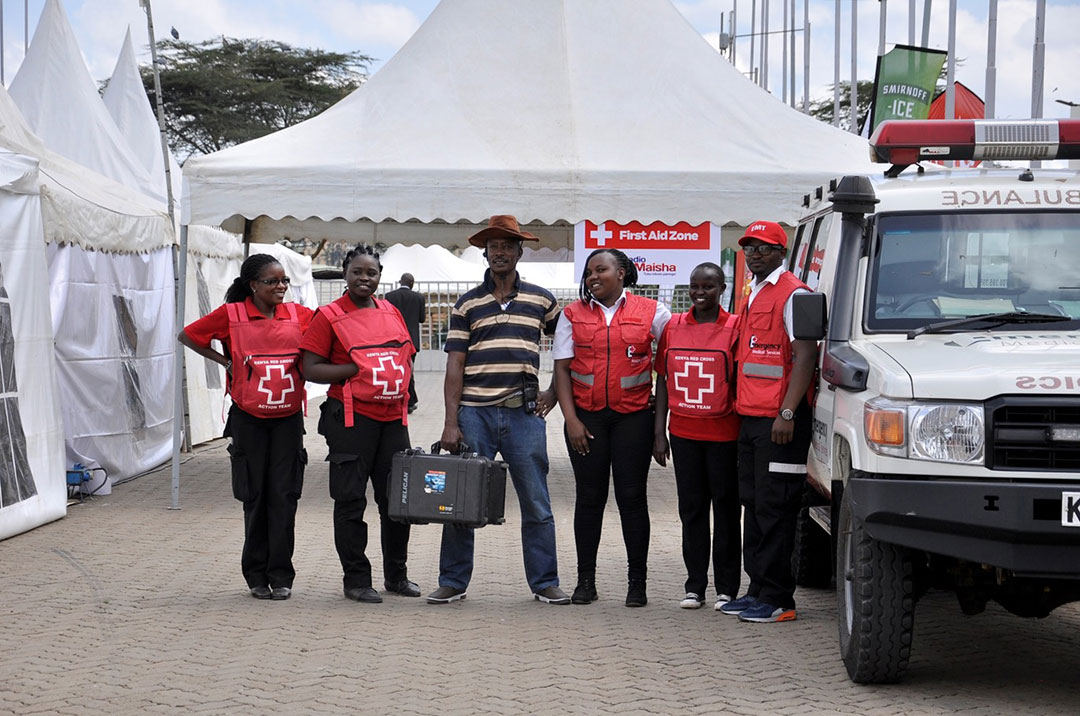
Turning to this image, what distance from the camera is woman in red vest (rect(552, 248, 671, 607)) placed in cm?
749

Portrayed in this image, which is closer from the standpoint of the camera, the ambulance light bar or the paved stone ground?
the paved stone ground

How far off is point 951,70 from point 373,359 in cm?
2052

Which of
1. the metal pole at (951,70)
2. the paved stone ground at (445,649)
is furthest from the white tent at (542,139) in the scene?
the metal pole at (951,70)

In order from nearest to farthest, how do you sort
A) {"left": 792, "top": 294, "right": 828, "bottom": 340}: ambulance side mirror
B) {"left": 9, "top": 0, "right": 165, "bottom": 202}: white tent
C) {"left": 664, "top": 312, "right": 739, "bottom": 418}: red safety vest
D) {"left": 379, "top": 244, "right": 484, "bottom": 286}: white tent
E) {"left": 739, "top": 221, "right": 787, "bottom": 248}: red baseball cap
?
{"left": 792, "top": 294, "right": 828, "bottom": 340}: ambulance side mirror, {"left": 739, "top": 221, "right": 787, "bottom": 248}: red baseball cap, {"left": 664, "top": 312, "right": 739, "bottom": 418}: red safety vest, {"left": 9, "top": 0, "right": 165, "bottom": 202}: white tent, {"left": 379, "top": 244, "right": 484, "bottom": 286}: white tent

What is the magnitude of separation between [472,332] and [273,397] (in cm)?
116

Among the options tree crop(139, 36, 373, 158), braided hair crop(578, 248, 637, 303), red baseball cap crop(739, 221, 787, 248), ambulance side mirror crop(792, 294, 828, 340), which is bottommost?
ambulance side mirror crop(792, 294, 828, 340)

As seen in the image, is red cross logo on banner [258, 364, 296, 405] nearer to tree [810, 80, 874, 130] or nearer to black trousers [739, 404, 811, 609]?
black trousers [739, 404, 811, 609]

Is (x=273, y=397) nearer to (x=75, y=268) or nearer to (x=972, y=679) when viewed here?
(x=972, y=679)

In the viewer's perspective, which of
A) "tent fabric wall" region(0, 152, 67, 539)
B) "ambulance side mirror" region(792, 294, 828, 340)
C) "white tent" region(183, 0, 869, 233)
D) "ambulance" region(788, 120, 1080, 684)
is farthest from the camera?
"white tent" region(183, 0, 869, 233)

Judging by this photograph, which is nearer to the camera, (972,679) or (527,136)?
(972,679)

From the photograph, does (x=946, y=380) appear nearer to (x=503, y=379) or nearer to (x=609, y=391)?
(x=609, y=391)

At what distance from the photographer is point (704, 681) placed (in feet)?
19.8

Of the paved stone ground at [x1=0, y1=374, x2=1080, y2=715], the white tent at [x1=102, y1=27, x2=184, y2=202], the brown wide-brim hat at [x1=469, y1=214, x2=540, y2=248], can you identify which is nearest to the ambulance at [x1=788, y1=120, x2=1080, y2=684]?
the paved stone ground at [x1=0, y1=374, x2=1080, y2=715]

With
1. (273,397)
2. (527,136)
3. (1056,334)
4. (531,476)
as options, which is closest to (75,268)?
(527,136)
